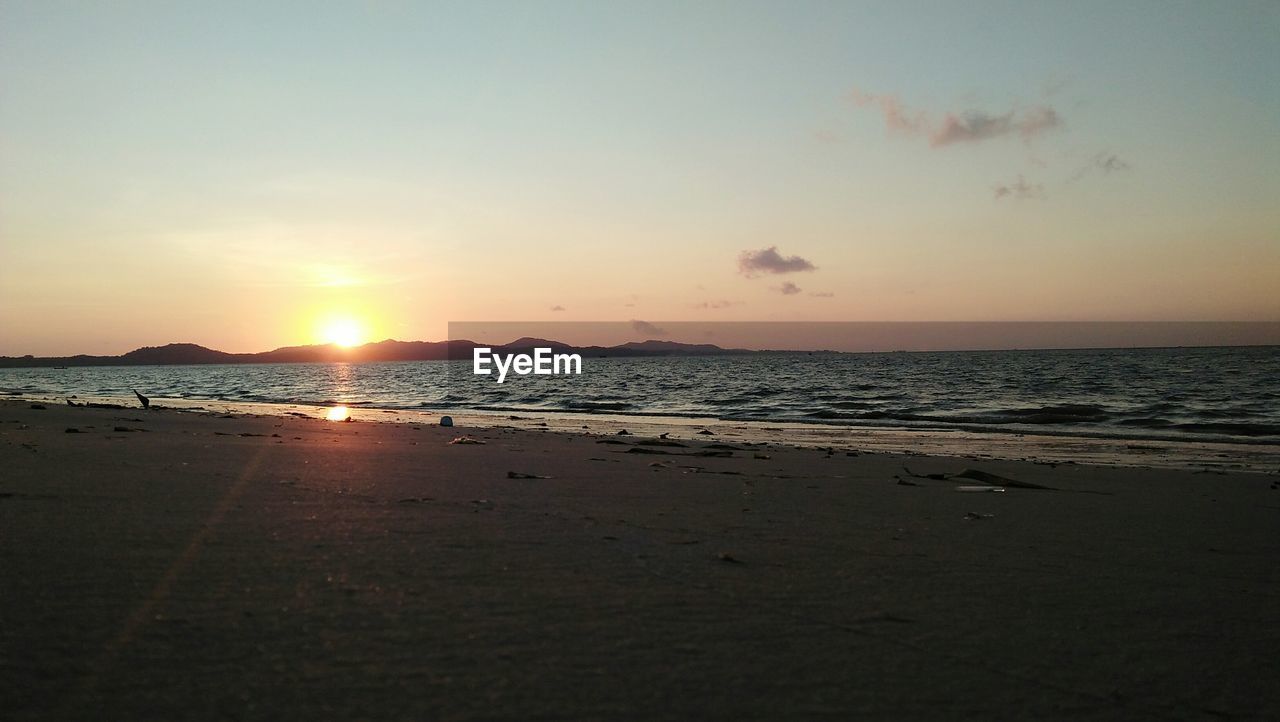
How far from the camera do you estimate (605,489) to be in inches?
302

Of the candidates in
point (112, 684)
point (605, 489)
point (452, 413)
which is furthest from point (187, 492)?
point (452, 413)

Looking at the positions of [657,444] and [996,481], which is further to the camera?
[657,444]

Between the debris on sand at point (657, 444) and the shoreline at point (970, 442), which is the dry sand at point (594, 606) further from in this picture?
the shoreline at point (970, 442)

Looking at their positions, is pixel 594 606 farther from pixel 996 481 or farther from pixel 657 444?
pixel 657 444

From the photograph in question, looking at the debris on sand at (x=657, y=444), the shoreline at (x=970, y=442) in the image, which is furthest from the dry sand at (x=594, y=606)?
the shoreline at (x=970, y=442)

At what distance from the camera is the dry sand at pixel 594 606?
269 cm

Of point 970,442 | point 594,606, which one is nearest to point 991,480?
point 594,606

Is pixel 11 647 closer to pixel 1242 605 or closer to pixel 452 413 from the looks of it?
pixel 1242 605

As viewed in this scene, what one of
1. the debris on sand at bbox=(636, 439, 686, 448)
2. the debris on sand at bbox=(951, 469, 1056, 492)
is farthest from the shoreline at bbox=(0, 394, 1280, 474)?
the debris on sand at bbox=(951, 469, 1056, 492)

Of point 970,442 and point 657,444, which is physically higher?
point 657,444

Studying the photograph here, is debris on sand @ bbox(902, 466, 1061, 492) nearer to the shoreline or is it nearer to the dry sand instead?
the dry sand

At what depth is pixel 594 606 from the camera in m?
3.57

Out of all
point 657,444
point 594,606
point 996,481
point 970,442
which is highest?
point 594,606

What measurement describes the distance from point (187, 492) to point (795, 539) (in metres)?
4.38
